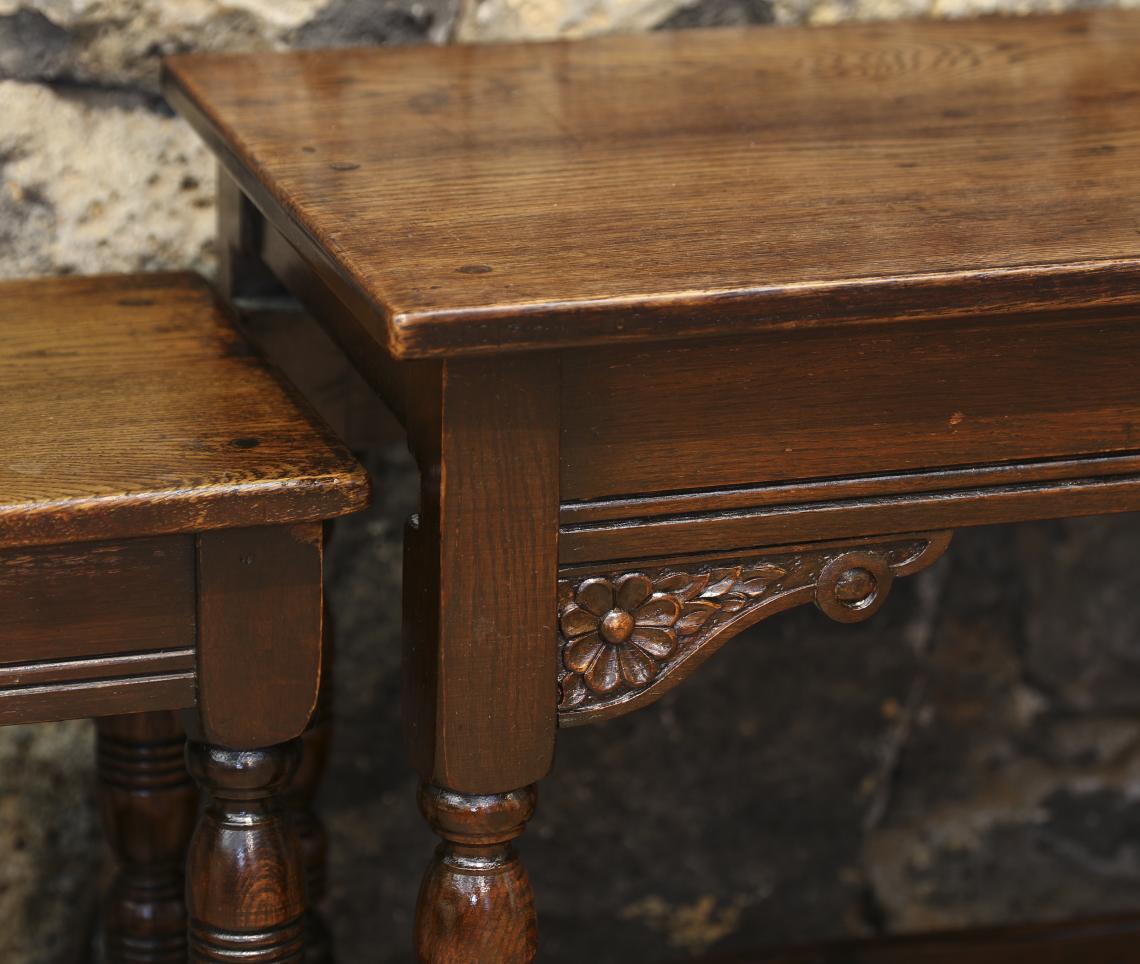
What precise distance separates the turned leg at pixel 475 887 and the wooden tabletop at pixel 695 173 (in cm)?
28

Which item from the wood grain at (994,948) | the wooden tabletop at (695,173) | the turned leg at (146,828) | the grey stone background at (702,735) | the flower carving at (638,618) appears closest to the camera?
the wooden tabletop at (695,173)

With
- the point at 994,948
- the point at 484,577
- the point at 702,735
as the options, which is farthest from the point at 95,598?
the point at 994,948

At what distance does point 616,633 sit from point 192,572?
225 mm

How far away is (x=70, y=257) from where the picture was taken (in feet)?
4.37

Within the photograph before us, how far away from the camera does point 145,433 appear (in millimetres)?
874

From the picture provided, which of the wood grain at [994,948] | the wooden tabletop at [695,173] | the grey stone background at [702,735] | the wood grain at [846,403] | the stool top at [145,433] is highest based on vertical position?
the wooden tabletop at [695,173]

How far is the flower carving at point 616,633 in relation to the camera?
86 centimetres

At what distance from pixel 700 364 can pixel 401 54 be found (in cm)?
60

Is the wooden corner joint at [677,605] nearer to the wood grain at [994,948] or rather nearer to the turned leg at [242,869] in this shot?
the turned leg at [242,869]

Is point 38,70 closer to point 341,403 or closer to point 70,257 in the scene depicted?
point 70,257

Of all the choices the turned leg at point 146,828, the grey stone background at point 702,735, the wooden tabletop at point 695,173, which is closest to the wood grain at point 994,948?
the grey stone background at point 702,735

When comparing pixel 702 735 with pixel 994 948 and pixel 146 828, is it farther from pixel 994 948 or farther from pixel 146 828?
pixel 146 828

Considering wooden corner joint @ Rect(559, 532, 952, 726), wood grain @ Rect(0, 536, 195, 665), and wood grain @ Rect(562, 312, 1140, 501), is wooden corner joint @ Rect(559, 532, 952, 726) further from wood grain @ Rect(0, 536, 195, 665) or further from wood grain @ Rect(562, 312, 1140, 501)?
wood grain @ Rect(0, 536, 195, 665)

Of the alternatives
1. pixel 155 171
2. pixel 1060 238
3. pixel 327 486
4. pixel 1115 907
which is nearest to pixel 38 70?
pixel 155 171
